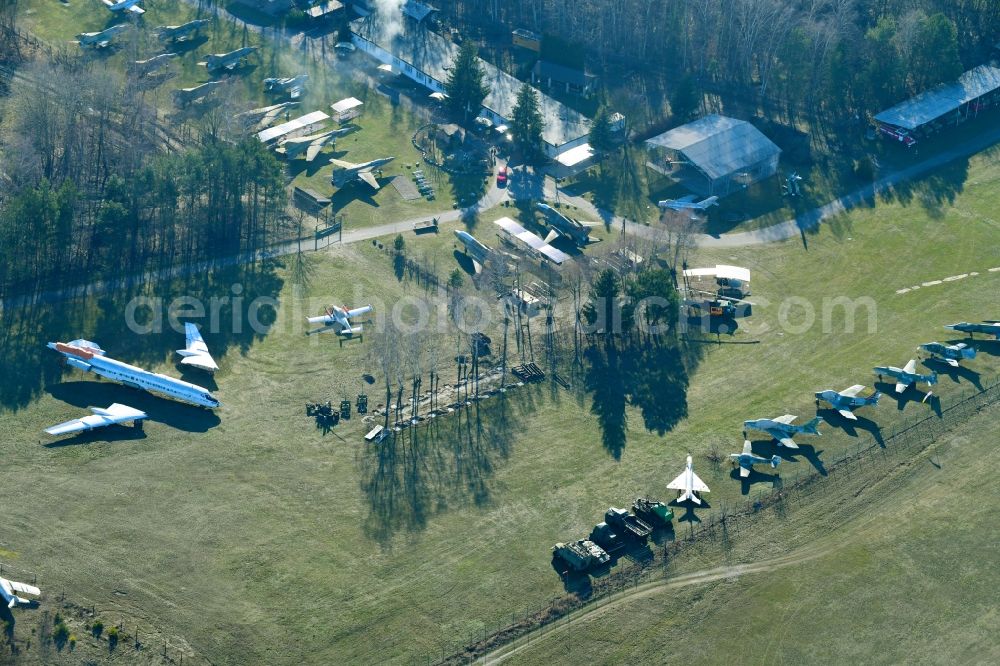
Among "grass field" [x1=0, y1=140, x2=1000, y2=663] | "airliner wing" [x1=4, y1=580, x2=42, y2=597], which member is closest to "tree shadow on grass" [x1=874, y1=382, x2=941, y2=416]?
"grass field" [x1=0, y1=140, x2=1000, y2=663]

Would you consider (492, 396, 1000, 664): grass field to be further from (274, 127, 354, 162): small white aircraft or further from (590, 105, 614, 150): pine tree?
(274, 127, 354, 162): small white aircraft

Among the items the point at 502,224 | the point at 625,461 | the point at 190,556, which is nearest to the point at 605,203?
the point at 502,224

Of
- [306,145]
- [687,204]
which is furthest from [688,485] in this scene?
[306,145]

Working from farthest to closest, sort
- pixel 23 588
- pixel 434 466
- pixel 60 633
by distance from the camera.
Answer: pixel 434 466 → pixel 23 588 → pixel 60 633

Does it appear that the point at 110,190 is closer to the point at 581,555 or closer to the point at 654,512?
the point at 581,555

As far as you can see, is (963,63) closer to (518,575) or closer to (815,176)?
(815,176)

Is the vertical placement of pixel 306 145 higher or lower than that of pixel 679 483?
higher

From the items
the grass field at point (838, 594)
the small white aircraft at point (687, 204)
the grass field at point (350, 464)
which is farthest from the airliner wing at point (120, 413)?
the small white aircraft at point (687, 204)
